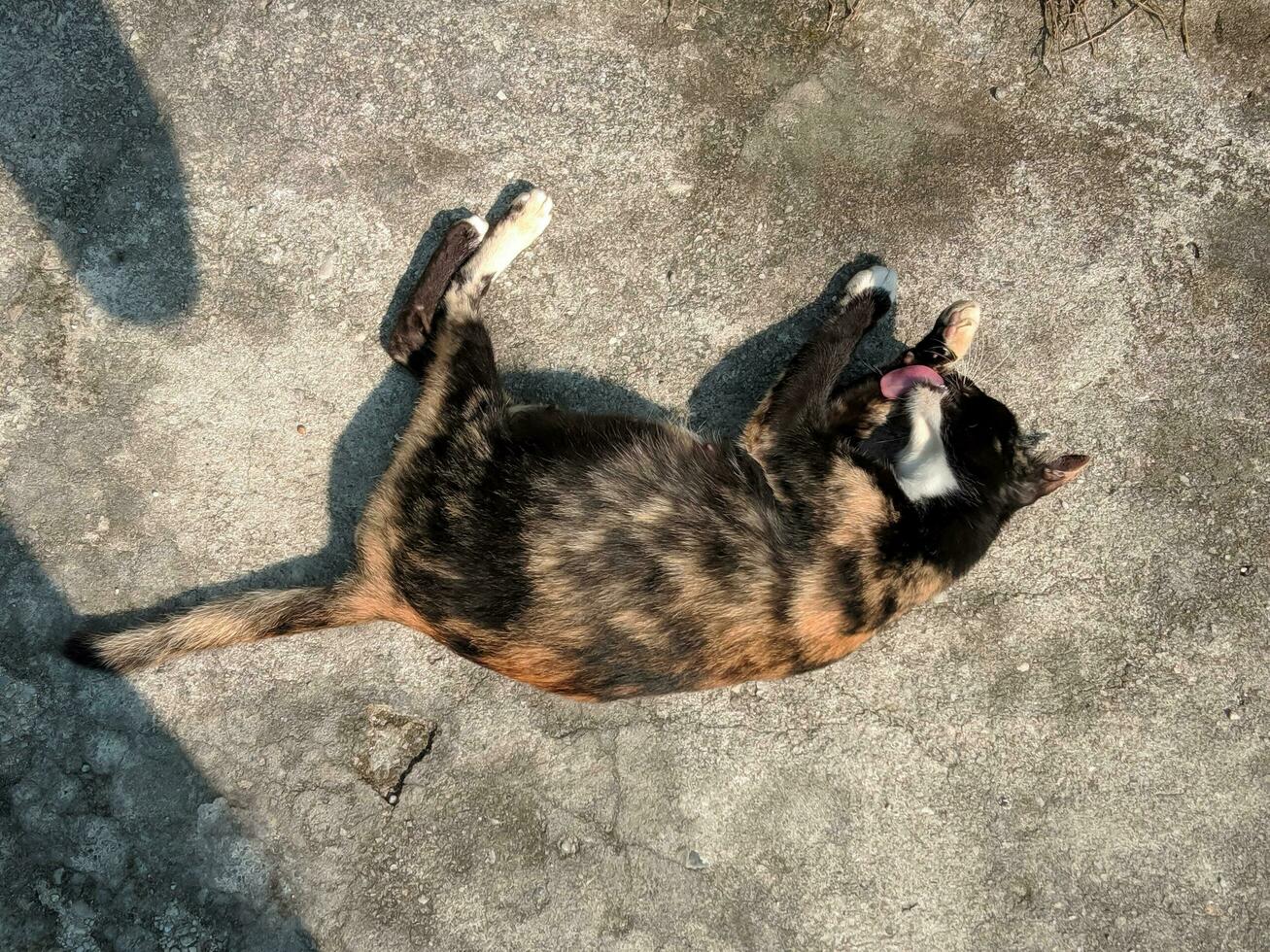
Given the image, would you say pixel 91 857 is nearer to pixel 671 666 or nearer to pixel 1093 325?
pixel 671 666

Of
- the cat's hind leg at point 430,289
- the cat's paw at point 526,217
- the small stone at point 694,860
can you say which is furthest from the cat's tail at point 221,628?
the small stone at point 694,860

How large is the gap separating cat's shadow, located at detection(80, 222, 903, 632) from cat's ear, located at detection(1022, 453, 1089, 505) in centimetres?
73

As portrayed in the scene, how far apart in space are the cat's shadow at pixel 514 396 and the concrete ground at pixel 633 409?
0.07 feet

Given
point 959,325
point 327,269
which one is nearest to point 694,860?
point 959,325

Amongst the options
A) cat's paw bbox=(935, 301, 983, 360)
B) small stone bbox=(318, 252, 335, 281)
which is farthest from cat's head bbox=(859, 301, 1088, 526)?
small stone bbox=(318, 252, 335, 281)

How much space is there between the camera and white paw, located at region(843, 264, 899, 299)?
329 centimetres

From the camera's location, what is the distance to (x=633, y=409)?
343 cm

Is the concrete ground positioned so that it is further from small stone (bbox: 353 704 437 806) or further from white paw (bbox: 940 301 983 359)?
white paw (bbox: 940 301 983 359)

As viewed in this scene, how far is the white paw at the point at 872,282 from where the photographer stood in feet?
10.8

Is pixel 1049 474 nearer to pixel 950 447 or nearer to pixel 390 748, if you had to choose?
pixel 950 447

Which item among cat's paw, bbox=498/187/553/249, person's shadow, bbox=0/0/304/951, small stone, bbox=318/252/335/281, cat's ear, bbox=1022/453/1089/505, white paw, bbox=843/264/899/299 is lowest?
person's shadow, bbox=0/0/304/951

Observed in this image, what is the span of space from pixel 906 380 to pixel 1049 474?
2.01 ft

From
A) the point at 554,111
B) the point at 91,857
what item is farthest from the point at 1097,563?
the point at 91,857

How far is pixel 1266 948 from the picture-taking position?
3.38 metres
